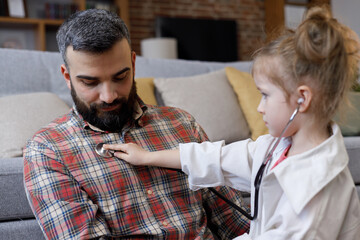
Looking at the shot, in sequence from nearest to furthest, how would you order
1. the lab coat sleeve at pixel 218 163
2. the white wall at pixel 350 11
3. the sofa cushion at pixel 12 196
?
1. the lab coat sleeve at pixel 218 163
2. the sofa cushion at pixel 12 196
3. the white wall at pixel 350 11

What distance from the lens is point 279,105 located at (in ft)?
3.01

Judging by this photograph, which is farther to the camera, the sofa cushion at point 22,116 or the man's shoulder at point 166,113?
the sofa cushion at point 22,116

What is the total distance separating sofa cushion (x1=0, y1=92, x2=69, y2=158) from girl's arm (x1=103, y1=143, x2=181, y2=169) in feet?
2.63

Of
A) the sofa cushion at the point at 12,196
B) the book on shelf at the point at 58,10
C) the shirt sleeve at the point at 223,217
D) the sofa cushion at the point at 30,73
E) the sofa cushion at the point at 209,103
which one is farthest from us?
the book on shelf at the point at 58,10

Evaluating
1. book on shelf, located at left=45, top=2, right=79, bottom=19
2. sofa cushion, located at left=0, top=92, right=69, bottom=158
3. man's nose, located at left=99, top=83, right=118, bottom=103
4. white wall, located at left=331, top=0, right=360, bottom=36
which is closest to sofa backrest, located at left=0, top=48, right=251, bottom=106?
sofa cushion, located at left=0, top=92, right=69, bottom=158

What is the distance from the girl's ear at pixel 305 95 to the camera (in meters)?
0.89

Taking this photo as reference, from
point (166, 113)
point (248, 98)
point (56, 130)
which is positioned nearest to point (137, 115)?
point (166, 113)

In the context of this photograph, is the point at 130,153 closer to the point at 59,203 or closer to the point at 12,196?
the point at 59,203

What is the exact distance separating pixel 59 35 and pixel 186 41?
4327mm

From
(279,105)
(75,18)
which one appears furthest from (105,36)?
(279,105)

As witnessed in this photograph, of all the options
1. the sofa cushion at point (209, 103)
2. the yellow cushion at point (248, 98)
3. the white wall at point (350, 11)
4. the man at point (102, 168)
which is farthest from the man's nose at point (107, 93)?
the white wall at point (350, 11)

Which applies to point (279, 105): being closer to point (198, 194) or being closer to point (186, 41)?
point (198, 194)

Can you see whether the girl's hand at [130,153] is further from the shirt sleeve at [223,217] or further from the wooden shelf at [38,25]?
the wooden shelf at [38,25]

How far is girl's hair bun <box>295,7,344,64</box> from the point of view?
0.86m
